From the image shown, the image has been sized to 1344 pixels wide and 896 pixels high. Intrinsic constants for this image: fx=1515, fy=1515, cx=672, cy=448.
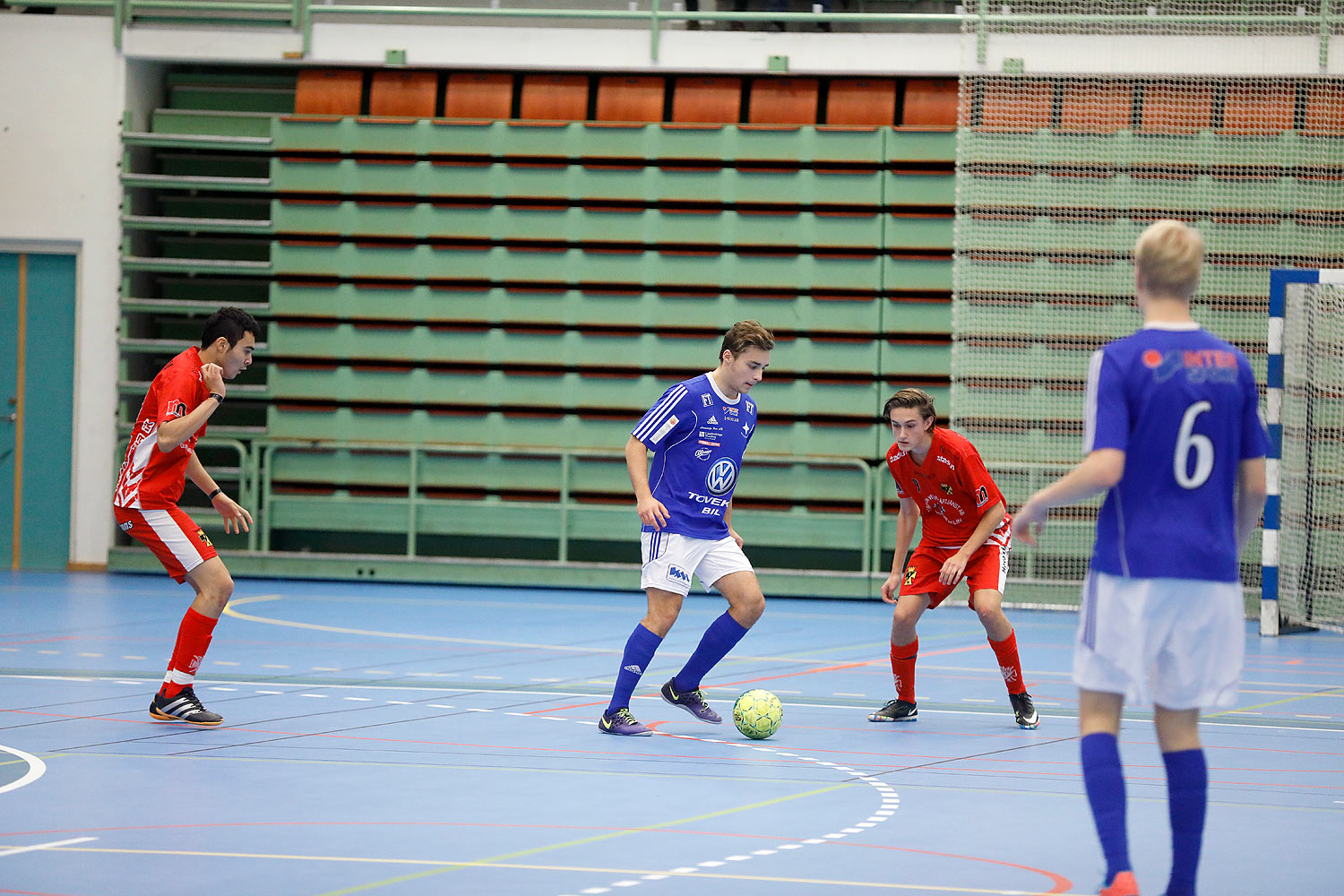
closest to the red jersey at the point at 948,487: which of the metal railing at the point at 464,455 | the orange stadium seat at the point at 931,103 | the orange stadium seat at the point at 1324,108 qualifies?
the metal railing at the point at 464,455

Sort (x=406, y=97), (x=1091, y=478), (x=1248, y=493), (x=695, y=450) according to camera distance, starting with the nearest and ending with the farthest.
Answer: (x=1091, y=478) → (x=1248, y=493) → (x=695, y=450) → (x=406, y=97)

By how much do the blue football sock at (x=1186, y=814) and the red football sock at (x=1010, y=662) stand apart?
3.47 m

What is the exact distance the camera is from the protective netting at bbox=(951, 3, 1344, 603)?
45.7 ft

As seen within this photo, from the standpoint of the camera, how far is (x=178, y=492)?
284 inches

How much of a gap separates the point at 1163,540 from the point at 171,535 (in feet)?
15.9

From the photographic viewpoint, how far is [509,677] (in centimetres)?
891

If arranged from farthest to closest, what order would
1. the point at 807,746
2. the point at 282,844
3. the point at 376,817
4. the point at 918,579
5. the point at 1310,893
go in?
the point at 918,579, the point at 807,746, the point at 376,817, the point at 282,844, the point at 1310,893

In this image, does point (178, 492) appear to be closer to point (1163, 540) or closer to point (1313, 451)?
point (1163, 540)

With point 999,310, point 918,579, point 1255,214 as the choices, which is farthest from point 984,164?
point 918,579

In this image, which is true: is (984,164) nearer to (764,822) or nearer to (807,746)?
(807,746)

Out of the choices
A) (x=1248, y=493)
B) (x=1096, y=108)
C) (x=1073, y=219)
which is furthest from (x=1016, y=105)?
(x=1248, y=493)

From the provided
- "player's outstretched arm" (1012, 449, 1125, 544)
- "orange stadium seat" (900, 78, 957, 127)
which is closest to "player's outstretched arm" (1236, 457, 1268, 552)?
"player's outstretched arm" (1012, 449, 1125, 544)

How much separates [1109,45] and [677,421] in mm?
8938

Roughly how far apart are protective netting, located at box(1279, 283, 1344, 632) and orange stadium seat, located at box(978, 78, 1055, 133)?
9.56 ft
